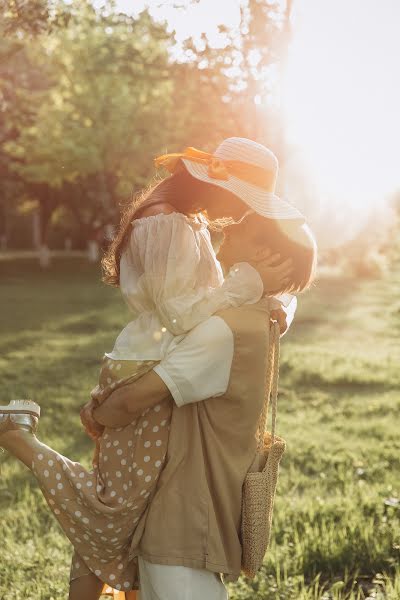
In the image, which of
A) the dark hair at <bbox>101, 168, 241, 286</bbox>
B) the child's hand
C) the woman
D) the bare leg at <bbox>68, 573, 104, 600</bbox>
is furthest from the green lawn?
the dark hair at <bbox>101, 168, 241, 286</bbox>

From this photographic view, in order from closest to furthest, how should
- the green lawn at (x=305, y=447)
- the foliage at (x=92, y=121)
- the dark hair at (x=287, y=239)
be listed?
the dark hair at (x=287, y=239), the green lawn at (x=305, y=447), the foliage at (x=92, y=121)

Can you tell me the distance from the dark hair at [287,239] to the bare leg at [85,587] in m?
1.27

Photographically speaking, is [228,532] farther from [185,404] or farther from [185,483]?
[185,404]

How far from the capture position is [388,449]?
271 inches

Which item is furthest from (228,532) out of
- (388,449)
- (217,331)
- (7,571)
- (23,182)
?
(23,182)

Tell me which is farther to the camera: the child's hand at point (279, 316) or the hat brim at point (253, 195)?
the child's hand at point (279, 316)

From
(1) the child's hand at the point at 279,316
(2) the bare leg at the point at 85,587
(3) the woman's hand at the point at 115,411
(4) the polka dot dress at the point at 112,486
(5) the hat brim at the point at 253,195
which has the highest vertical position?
(5) the hat brim at the point at 253,195

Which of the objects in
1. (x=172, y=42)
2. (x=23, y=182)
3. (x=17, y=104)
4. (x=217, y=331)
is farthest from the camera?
(x=23, y=182)

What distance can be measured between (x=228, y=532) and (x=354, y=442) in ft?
15.9

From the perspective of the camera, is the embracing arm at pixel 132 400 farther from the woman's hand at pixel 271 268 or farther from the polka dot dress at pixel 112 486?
the woman's hand at pixel 271 268

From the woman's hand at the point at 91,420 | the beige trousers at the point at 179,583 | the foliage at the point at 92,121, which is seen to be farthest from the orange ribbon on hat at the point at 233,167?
the foliage at the point at 92,121

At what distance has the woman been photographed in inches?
102

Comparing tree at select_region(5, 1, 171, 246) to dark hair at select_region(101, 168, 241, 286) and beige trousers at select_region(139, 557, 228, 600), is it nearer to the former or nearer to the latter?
dark hair at select_region(101, 168, 241, 286)

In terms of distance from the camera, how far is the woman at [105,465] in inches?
102
